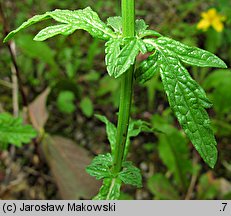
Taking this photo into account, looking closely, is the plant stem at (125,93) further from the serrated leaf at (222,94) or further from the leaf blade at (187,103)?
the serrated leaf at (222,94)

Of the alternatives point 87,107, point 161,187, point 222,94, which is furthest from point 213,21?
point 161,187

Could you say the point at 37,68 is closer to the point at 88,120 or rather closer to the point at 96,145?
the point at 88,120

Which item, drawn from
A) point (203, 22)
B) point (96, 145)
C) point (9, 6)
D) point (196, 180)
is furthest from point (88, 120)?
point (9, 6)

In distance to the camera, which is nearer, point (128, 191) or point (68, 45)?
point (128, 191)

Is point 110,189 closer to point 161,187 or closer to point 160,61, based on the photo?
point 160,61

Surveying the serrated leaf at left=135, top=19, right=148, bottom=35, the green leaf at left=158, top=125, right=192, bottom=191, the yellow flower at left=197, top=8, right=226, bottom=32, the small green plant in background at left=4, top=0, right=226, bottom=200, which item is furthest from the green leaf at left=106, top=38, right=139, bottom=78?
the yellow flower at left=197, top=8, right=226, bottom=32

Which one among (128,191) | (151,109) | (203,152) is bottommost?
(128,191)
